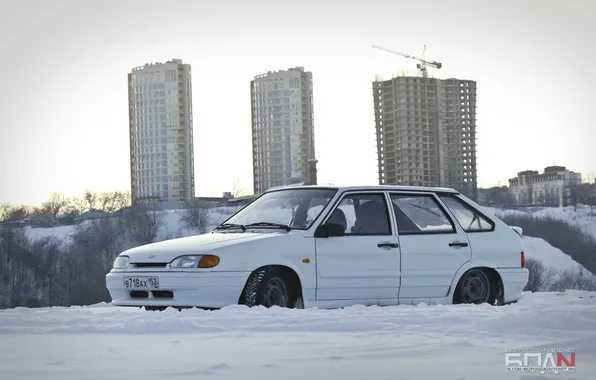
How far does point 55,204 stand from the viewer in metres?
155

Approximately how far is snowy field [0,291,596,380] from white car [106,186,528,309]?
74 cm

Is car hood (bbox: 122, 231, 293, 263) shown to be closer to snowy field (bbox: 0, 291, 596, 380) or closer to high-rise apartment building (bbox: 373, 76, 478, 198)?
snowy field (bbox: 0, 291, 596, 380)

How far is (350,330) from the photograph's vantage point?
→ 7117mm

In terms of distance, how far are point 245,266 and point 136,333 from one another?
2243mm

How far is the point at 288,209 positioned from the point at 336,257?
91cm

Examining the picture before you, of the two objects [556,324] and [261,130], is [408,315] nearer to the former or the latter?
[556,324]

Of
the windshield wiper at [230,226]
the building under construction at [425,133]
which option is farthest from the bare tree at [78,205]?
the windshield wiper at [230,226]

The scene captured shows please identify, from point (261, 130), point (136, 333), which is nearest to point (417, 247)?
point (136, 333)

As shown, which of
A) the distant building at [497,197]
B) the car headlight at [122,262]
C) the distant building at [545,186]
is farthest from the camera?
the distant building at [545,186]

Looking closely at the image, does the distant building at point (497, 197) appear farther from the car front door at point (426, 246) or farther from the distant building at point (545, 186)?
the car front door at point (426, 246)

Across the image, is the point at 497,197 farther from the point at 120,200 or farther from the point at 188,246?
the point at 188,246

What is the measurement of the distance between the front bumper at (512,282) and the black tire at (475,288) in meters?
0.13

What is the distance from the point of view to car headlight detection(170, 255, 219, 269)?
9125 millimetres

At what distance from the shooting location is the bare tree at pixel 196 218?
5733 inches
